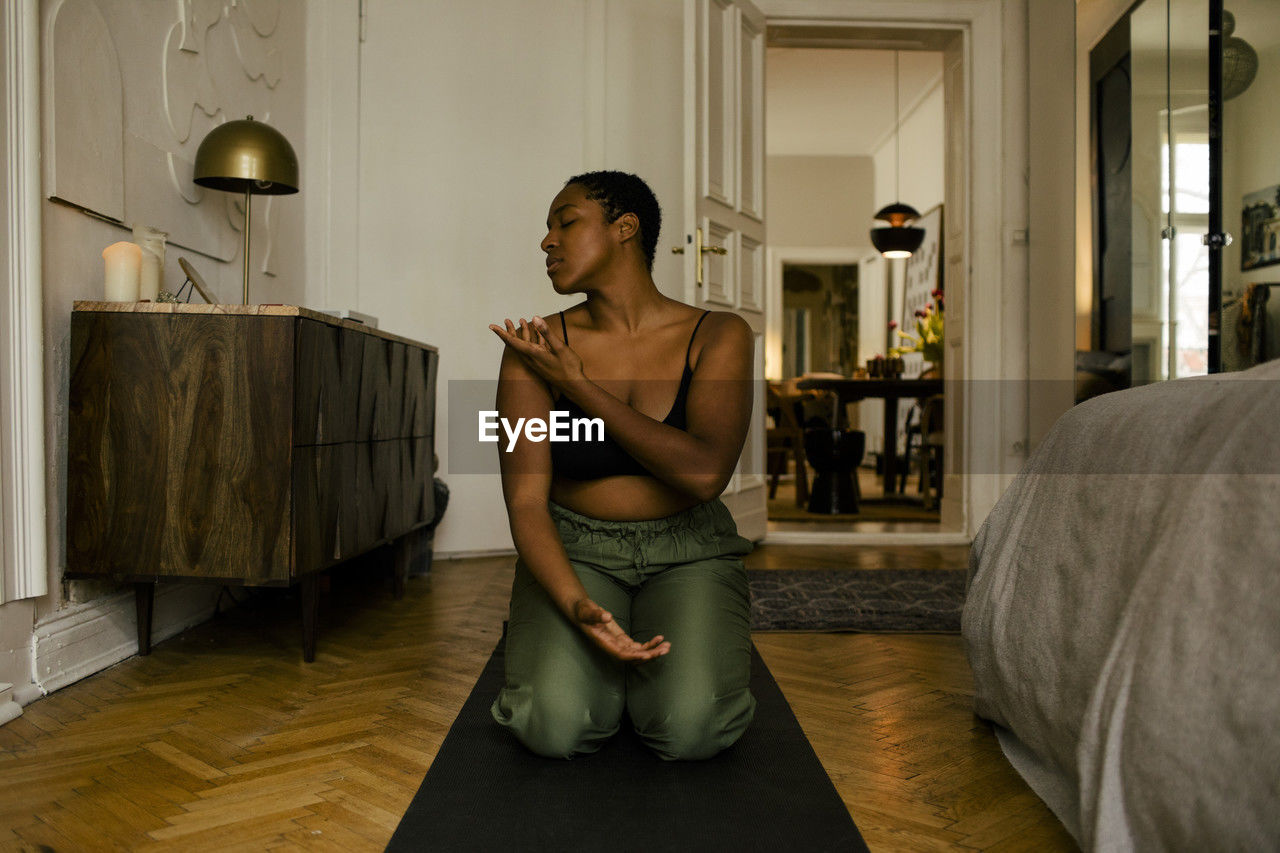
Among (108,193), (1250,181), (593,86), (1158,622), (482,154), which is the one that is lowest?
(1158,622)

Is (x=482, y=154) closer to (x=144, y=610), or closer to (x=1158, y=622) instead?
(x=144, y=610)

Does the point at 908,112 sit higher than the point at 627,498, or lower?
higher

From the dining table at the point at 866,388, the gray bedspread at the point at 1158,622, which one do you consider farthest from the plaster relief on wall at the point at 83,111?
the dining table at the point at 866,388

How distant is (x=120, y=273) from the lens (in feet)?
7.41

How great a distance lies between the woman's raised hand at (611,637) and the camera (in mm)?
1455

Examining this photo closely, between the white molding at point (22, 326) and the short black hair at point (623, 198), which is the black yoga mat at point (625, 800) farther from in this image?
the white molding at point (22, 326)

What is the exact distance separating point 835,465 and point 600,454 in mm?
4396

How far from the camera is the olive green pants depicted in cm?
162

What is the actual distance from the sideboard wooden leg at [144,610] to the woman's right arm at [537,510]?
1.20m

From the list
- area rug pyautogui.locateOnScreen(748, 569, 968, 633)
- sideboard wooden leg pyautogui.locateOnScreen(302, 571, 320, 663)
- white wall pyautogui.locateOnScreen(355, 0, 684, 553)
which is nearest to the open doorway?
area rug pyautogui.locateOnScreen(748, 569, 968, 633)

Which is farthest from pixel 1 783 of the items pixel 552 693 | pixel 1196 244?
pixel 1196 244

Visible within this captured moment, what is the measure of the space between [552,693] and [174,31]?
2251mm

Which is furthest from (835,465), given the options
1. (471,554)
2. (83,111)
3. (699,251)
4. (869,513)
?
(83,111)

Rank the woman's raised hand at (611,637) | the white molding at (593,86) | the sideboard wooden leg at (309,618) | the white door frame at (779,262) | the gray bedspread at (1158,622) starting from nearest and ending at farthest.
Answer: the gray bedspread at (1158,622) → the woman's raised hand at (611,637) → the sideboard wooden leg at (309,618) → the white molding at (593,86) → the white door frame at (779,262)
